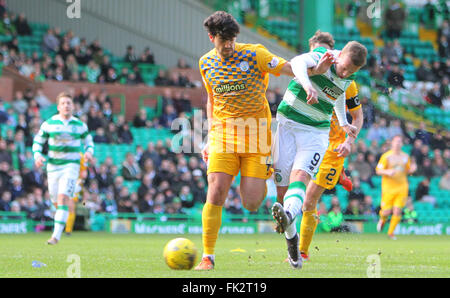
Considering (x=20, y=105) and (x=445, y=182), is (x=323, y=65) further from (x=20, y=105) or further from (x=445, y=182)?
(x=445, y=182)

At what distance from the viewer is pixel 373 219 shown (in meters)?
22.1

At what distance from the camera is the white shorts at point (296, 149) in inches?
315

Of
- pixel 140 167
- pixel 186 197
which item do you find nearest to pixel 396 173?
pixel 186 197

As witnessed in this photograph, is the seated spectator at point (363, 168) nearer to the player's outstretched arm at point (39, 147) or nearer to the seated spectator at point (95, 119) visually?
the seated spectator at point (95, 119)

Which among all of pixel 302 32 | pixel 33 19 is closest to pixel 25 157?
pixel 33 19

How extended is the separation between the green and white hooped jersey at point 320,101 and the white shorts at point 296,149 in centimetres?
8

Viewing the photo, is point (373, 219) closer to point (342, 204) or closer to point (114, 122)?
point (342, 204)

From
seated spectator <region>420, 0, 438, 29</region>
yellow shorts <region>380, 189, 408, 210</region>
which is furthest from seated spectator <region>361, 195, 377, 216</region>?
seated spectator <region>420, 0, 438, 29</region>

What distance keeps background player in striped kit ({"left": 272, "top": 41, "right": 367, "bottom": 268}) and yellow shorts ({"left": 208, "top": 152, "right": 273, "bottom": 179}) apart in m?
0.23

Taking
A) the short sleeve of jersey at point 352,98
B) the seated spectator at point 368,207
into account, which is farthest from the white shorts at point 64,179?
the seated spectator at point 368,207

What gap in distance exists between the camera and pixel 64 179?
13.0 m

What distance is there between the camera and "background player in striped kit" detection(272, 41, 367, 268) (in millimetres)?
7789

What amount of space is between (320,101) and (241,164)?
42.7 inches
